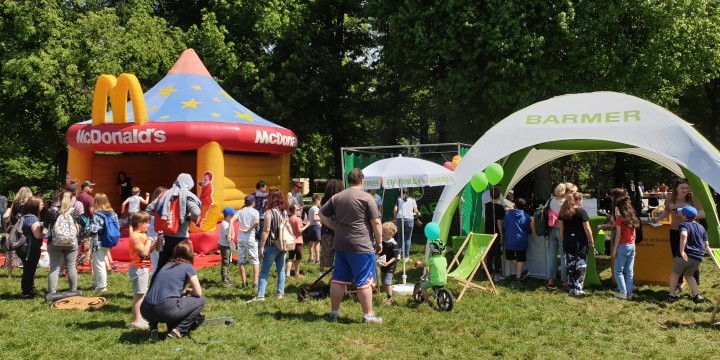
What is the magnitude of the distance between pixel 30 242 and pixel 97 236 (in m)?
0.83

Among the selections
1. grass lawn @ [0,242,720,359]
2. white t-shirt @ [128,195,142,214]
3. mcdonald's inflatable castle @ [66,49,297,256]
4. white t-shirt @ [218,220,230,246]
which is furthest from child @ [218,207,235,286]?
white t-shirt @ [128,195,142,214]

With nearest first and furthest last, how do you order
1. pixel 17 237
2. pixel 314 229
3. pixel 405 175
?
pixel 17 237 → pixel 405 175 → pixel 314 229

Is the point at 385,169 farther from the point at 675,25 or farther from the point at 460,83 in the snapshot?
the point at 675,25

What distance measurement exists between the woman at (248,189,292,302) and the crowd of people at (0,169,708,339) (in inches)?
0.5

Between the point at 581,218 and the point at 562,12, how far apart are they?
8526 mm

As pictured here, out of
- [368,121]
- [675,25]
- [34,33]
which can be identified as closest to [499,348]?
[675,25]

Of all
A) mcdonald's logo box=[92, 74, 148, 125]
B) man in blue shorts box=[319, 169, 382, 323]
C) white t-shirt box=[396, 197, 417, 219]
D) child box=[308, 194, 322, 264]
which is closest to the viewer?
man in blue shorts box=[319, 169, 382, 323]

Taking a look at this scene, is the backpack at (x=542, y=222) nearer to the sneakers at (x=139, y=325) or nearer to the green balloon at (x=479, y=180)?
the green balloon at (x=479, y=180)

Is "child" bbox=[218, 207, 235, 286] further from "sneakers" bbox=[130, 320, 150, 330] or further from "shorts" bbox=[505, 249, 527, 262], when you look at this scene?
"shorts" bbox=[505, 249, 527, 262]

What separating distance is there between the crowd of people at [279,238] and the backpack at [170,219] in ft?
0.04

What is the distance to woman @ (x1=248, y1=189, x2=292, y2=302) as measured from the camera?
733cm

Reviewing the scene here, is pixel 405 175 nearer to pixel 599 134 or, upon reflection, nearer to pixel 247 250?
pixel 247 250

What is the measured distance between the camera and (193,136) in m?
12.2

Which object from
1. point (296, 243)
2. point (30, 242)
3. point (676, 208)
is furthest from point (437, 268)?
point (30, 242)
